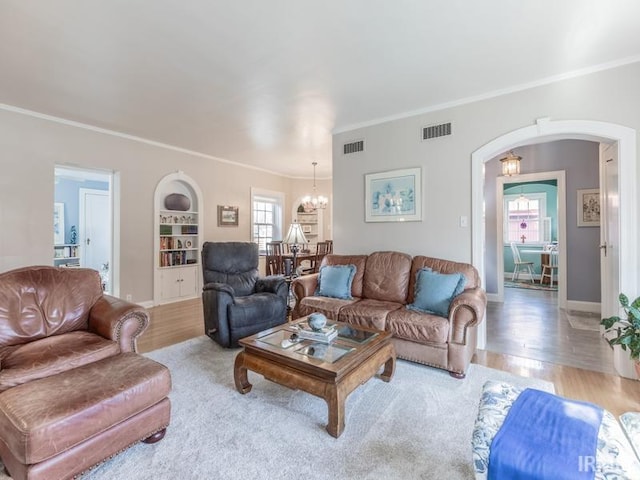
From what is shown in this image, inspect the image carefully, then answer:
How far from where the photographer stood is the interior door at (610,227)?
2826 millimetres

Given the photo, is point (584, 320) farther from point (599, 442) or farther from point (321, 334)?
point (321, 334)

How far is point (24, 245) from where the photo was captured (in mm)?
3857

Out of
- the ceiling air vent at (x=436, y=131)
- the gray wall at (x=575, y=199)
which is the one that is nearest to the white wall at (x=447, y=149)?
the ceiling air vent at (x=436, y=131)

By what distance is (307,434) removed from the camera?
6.19 ft

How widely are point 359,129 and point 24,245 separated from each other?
15.0 feet

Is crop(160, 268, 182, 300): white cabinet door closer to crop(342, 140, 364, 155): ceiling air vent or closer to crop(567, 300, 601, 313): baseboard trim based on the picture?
crop(342, 140, 364, 155): ceiling air vent

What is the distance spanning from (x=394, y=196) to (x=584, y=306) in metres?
3.65

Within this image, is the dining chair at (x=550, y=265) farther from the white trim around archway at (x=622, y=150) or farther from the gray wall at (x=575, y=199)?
the white trim around archway at (x=622, y=150)

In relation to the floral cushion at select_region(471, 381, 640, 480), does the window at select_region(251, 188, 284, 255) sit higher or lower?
higher

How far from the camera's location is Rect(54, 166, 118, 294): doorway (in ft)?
21.1

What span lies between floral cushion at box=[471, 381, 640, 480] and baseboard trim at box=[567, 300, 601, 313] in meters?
4.50

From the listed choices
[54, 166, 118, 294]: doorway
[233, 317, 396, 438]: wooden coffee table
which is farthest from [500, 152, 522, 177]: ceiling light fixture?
[54, 166, 118, 294]: doorway

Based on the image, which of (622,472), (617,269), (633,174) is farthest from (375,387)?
(633,174)

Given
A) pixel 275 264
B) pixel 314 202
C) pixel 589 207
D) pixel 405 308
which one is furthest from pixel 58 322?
pixel 589 207
